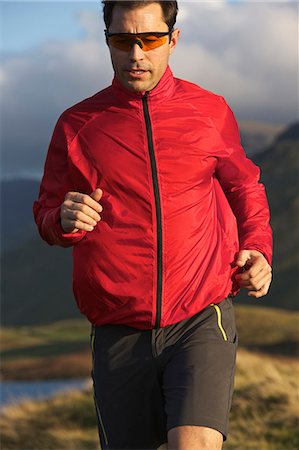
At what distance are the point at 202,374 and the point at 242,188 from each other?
3.38 ft

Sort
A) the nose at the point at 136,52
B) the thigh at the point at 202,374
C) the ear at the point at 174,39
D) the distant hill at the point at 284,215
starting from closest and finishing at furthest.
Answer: the thigh at the point at 202,374
the nose at the point at 136,52
the ear at the point at 174,39
the distant hill at the point at 284,215

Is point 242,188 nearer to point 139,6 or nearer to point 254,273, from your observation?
point 254,273

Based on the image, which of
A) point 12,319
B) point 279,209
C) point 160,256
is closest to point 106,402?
point 160,256

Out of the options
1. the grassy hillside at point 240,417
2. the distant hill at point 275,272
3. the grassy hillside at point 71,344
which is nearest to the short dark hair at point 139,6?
the grassy hillside at point 240,417

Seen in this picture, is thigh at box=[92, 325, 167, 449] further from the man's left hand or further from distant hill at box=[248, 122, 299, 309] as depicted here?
distant hill at box=[248, 122, 299, 309]

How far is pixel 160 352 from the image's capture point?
4.58 metres

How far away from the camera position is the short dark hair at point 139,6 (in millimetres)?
4570

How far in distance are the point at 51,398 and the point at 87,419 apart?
121 inches

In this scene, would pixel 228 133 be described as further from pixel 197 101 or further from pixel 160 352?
pixel 160 352

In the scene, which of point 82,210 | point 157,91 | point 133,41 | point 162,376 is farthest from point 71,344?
point 82,210

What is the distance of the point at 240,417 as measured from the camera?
1217cm

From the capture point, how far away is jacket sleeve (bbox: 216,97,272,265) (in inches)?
187

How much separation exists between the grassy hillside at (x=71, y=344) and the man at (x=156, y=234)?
23.3 m

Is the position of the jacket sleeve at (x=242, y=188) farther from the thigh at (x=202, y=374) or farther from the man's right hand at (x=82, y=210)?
the man's right hand at (x=82, y=210)
